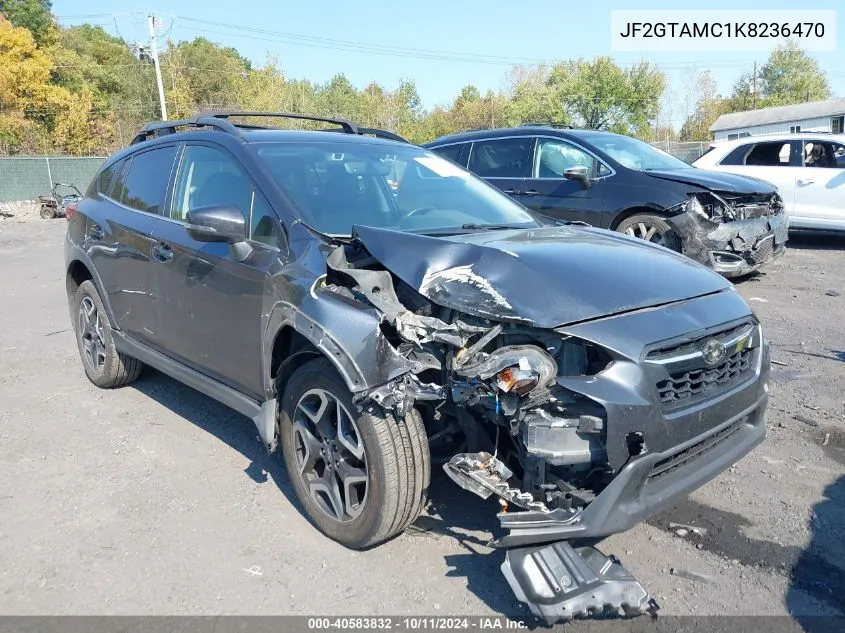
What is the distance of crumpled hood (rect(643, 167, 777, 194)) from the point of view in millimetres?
7570

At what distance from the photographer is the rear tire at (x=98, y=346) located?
5.02 meters

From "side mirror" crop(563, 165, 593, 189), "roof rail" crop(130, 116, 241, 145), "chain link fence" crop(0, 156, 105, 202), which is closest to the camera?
"roof rail" crop(130, 116, 241, 145)

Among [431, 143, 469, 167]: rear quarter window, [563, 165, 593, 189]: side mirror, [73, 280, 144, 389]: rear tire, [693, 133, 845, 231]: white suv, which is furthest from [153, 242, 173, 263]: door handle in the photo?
[693, 133, 845, 231]: white suv

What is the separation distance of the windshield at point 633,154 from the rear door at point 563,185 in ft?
0.89

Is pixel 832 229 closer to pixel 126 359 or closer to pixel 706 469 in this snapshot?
pixel 706 469

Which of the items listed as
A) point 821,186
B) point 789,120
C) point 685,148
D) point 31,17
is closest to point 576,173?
point 821,186

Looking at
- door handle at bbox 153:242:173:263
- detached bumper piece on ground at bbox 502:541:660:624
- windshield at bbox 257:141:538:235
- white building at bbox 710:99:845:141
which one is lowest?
detached bumper piece on ground at bbox 502:541:660:624

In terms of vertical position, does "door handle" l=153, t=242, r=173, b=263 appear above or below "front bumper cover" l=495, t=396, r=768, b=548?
above

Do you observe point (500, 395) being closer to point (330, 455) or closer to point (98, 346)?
point (330, 455)

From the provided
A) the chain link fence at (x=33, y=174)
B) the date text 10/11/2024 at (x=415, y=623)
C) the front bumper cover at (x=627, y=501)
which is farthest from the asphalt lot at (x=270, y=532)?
the chain link fence at (x=33, y=174)

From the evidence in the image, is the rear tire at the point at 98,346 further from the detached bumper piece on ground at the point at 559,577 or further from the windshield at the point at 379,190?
the detached bumper piece on ground at the point at 559,577

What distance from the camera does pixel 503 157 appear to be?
8.88 m

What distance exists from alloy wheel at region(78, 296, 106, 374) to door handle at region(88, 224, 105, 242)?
0.51 meters

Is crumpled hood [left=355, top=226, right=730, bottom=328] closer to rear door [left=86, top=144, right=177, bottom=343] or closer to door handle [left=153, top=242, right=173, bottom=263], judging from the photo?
door handle [left=153, top=242, right=173, bottom=263]
